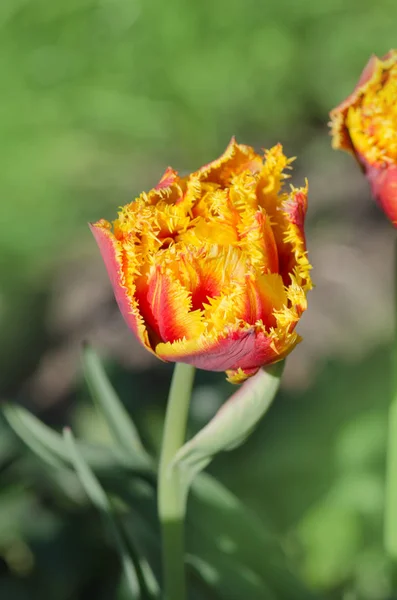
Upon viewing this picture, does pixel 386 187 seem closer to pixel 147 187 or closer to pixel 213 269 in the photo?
pixel 213 269

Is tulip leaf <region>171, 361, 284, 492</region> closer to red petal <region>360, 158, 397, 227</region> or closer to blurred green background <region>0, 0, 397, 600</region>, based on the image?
red petal <region>360, 158, 397, 227</region>

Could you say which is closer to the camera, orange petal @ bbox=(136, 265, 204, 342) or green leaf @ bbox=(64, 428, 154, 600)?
orange petal @ bbox=(136, 265, 204, 342)

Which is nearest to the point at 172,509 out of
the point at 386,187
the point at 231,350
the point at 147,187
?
the point at 231,350

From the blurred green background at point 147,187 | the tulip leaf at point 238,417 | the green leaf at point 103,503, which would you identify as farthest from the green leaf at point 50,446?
the blurred green background at point 147,187

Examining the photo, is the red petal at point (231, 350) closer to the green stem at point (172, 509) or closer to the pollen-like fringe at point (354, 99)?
the green stem at point (172, 509)

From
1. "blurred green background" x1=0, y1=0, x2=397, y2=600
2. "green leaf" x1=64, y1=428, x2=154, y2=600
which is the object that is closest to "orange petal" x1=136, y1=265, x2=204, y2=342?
"green leaf" x1=64, y1=428, x2=154, y2=600

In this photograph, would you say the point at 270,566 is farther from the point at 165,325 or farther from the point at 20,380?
the point at 20,380
